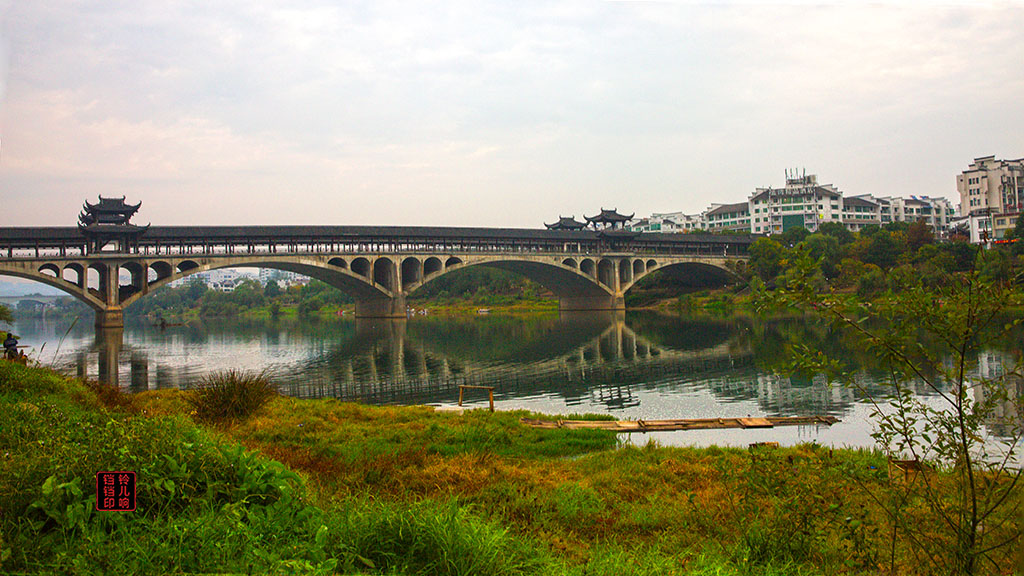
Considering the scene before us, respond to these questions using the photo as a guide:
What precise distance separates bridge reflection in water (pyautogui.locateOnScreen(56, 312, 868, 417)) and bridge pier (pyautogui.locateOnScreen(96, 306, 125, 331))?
4.20 meters

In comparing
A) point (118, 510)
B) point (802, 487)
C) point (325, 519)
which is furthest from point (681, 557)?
point (118, 510)

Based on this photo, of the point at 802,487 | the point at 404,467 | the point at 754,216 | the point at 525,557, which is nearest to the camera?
the point at 525,557

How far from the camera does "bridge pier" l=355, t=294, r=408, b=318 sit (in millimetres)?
49494

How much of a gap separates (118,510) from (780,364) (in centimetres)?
329

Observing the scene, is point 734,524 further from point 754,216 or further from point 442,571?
point 754,216

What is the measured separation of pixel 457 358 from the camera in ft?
80.9

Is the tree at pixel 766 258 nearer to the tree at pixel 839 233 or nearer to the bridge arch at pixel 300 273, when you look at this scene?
the tree at pixel 839 233

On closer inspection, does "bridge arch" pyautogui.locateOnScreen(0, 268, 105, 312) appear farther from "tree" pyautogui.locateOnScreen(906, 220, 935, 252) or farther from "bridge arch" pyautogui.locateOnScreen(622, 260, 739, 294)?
"tree" pyautogui.locateOnScreen(906, 220, 935, 252)

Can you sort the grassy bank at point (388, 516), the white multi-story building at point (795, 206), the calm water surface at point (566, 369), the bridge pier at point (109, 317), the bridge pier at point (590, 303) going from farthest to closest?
the white multi-story building at point (795, 206) < the bridge pier at point (590, 303) < the bridge pier at point (109, 317) < the calm water surface at point (566, 369) < the grassy bank at point (388, 516)

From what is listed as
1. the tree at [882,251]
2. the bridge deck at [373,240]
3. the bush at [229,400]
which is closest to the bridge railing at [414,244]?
the bridge deck at [373,240]

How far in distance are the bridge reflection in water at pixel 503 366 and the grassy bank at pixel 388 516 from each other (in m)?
7.00

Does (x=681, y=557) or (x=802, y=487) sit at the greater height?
(x=802, y=487)

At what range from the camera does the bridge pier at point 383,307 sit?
4949cm

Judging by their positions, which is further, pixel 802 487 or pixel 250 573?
pixel 802 487
